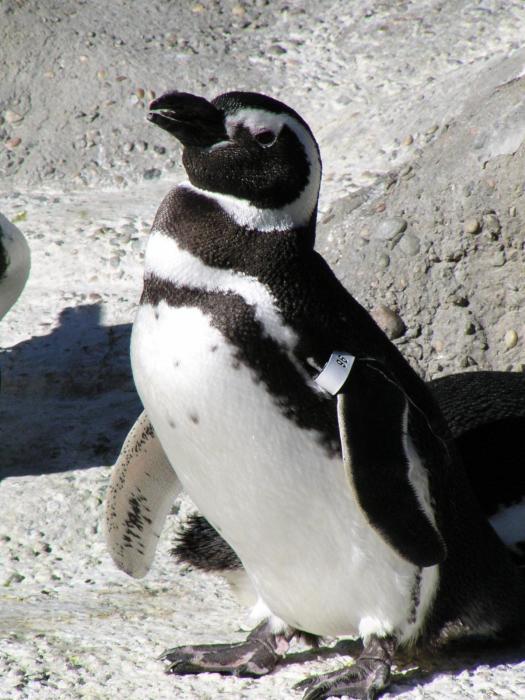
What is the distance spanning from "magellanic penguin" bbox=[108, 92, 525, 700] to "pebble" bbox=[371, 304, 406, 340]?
54.6 inches

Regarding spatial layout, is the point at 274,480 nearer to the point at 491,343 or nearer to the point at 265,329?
the point at 265,329

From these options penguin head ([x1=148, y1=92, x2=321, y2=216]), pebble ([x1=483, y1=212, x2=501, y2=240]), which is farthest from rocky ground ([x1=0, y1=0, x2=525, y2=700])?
penguin head ([x1=148, y1=92, x2=321, y2=216])

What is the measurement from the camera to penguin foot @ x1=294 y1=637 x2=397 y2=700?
1.97 meters

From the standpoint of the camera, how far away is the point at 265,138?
184 cm

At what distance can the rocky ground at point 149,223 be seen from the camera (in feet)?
7.64

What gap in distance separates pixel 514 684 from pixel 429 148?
2.20 meters

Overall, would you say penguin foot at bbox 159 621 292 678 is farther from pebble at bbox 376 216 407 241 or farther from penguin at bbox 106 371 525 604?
pebble at bbox 376 216 407 241

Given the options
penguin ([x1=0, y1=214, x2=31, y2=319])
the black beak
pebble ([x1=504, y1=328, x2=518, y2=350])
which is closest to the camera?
the black beak

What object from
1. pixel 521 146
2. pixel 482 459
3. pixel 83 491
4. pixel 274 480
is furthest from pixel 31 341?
pixel 274 480

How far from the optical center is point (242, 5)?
20.2ft

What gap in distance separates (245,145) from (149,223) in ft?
9.41

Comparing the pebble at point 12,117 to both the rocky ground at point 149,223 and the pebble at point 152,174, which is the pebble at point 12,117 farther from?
the pebble at point 152,174

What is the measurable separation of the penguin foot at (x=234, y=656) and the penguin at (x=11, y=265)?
207 cm

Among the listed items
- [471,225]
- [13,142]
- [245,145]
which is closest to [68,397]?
[471,225]
